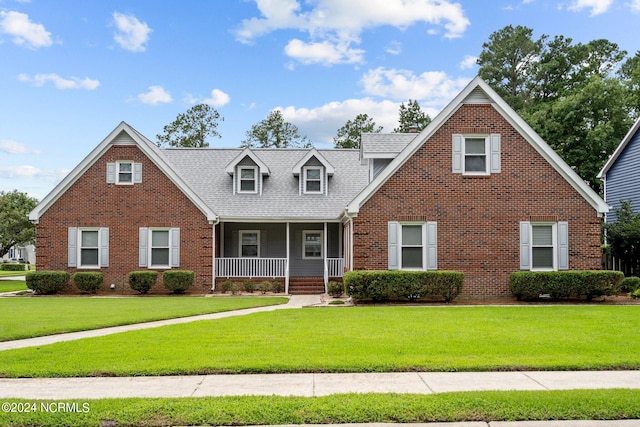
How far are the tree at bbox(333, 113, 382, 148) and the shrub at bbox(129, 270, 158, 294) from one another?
1054 inches

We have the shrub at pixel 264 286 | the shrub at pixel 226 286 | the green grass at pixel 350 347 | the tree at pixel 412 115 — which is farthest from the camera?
the tree at pixel 412 115

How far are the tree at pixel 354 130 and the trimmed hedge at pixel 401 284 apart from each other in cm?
2889

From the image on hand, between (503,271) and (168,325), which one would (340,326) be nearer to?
(168,325)

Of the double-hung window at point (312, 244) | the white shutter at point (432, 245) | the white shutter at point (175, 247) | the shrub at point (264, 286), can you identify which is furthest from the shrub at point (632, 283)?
the white shutter at point (175, 247)

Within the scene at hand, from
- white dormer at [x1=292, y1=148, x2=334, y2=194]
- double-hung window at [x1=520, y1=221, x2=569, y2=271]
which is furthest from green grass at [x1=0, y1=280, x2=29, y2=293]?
double-hung window at [x1=520, y1=221, x2=569, y2=271]

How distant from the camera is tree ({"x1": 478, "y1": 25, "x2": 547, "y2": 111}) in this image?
43406 millimetres

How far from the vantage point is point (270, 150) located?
2695 cm

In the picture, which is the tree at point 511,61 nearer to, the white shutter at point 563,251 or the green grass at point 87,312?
the white shutter at point 563,251

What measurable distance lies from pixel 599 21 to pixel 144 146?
64.0 ft

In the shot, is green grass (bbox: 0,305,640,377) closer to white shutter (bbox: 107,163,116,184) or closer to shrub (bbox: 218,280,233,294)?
shrub (bbox: 218,280,233,294)

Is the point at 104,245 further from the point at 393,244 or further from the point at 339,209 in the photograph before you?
the point at 393,244

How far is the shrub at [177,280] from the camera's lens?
66.5 ft

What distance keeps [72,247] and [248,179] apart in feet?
25.5

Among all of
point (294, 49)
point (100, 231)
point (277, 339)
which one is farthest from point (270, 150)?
point (277, 339)
